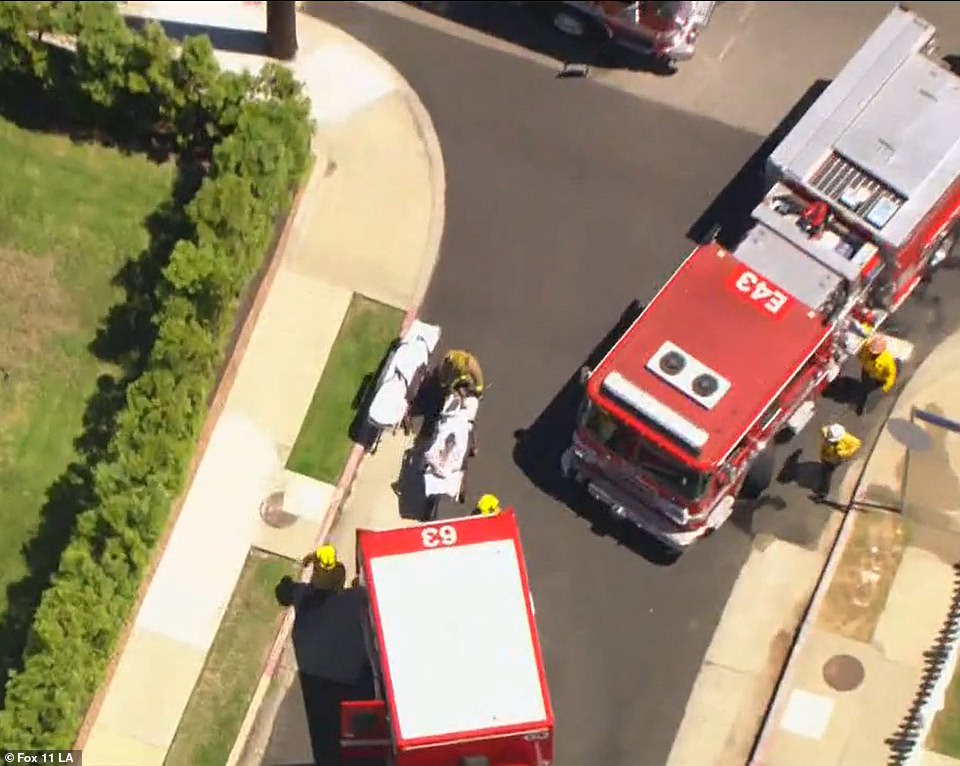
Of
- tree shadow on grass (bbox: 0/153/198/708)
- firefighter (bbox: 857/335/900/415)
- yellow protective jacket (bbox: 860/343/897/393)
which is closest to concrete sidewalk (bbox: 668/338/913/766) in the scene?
firefighter (bbox: 857/335/900/415)

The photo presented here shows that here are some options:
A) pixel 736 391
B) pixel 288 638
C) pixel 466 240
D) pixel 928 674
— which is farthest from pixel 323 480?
pixel 928 674

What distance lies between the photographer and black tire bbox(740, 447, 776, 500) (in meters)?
26.2

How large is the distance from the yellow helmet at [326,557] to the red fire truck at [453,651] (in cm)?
133

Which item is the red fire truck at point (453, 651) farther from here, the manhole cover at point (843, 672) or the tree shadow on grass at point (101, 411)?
the tree shadow on grass at point (101, 411)

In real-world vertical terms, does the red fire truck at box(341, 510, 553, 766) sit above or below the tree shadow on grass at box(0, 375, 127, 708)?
above

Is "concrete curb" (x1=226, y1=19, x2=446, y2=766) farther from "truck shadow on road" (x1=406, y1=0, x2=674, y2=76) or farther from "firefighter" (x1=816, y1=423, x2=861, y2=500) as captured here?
"firefighter" (x1=816, y1=423, x2=861, y2=500)

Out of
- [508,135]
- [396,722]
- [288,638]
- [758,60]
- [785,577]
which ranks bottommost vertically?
[288,638]

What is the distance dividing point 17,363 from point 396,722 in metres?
10.3

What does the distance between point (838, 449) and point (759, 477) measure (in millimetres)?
1371

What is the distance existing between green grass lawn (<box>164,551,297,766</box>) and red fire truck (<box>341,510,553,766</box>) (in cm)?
220

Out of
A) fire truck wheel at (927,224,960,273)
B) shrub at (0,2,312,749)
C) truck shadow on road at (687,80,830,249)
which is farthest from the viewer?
truck shadow on road at (687,80,830,249)

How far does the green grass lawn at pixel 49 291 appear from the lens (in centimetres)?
2717

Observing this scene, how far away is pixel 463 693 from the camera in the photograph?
2294 cm

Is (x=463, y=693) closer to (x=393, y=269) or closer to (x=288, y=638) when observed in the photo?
(x=288, y=638)
